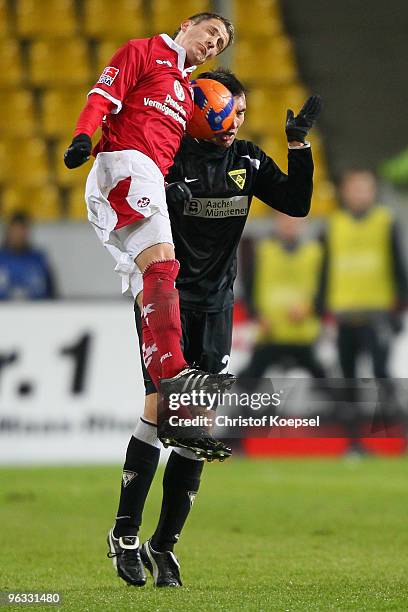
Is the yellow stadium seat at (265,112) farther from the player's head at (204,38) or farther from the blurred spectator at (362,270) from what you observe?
the player's head at (204,38)

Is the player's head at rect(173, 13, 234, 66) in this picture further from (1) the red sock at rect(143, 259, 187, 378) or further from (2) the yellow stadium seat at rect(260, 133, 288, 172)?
(2) the yellow stadium seat at rect(260, 133, 288, 172)

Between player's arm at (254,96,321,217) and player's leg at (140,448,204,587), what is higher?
player's arm at (254,96,321,217)

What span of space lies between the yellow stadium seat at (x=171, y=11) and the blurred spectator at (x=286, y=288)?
503 centimetres

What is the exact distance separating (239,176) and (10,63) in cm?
1053

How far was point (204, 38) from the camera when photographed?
15.9 ft

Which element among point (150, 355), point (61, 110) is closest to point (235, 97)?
point (150, 355)

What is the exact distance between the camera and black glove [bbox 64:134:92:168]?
→ 170 inches

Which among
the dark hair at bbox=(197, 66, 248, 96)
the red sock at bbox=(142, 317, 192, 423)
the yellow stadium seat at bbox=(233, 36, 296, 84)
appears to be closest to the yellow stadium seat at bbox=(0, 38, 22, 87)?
the yellow stadium seat at bbox=(233, 36, 296, 84)

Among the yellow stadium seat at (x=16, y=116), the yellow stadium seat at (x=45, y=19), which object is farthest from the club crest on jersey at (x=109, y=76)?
the yellow stadium seat at (x=45, y=19)

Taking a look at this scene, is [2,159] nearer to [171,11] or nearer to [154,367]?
[171,11]

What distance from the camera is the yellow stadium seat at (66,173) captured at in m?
13.7

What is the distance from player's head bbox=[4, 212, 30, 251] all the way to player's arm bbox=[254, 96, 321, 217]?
21.0 ft

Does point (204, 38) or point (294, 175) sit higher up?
point (204, 38)

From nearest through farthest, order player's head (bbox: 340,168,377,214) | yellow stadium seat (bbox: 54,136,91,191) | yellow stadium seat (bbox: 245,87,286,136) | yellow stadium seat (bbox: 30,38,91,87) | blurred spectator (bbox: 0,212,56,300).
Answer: player's head (bbox: 340,168,377,214)
blurred spectator (bbox: 0,212,56,300)
yellow stadium seat (bbox: 54,136,91,191)
yellow stadium seat (bbox: 245,87,286,136)
yellow stadium seat (bbox: 30,38,91,87)
